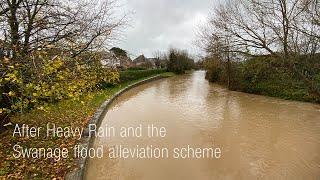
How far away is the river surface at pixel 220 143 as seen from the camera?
462 centimetres

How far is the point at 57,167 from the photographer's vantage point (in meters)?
4.22

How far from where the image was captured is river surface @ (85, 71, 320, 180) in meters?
4.62

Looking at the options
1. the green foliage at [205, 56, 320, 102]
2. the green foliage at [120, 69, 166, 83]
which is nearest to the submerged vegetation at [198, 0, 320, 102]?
the green foliage at [205, 56, 320, 102]

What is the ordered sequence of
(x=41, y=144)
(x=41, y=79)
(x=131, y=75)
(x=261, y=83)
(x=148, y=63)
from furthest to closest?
(x=148, y=63) < (x=131, y=75) < (x=261, y=83) < (x=41, y=144) < (x=41, y=79)

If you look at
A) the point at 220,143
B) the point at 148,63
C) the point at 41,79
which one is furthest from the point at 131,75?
the point at 148,63

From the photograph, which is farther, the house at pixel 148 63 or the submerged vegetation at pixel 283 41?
the house at pixel 148 63

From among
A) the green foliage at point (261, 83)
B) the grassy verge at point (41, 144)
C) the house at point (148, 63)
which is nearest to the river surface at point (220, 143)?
the grassy verge at point (41, 144)

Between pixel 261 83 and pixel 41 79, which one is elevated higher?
pixel 41 79

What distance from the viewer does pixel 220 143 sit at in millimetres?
6305

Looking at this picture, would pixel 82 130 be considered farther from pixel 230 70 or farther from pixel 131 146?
pixel 230 70

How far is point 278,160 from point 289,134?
2.58m

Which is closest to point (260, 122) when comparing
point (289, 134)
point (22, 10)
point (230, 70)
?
point (289, 134)

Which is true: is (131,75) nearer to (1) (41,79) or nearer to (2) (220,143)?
(2) (220,143)

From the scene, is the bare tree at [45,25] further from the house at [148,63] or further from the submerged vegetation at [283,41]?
the house at [148,63]
